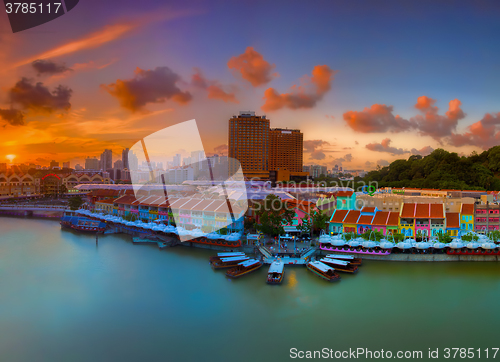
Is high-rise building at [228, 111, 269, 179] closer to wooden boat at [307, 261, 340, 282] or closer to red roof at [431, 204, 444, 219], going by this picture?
red roof at [431, 204, 444, 219]

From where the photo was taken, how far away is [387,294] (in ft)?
18.1

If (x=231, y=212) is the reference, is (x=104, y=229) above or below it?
below

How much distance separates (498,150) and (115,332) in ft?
59.6

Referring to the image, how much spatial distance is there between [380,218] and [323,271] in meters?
2.90

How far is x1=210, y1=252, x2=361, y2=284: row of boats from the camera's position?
6.10 metres

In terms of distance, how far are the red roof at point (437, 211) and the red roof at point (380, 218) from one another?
1.05 m

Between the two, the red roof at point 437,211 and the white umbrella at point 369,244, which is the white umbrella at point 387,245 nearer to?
the white umbrella at point 369,244

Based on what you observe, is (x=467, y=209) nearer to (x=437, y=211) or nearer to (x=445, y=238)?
(x=437, y=211)

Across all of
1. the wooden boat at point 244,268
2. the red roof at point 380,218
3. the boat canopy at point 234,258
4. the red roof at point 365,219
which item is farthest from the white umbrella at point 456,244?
the boat canopy at point 234,258

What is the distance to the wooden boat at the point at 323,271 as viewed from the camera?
6.08 m

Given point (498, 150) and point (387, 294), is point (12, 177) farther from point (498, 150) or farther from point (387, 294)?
point (498, 150)

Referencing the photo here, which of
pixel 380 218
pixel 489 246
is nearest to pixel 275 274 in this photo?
pixel 380 218

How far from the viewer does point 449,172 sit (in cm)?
1481

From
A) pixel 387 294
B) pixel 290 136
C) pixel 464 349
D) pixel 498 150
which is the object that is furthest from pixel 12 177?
pixel 498 150
